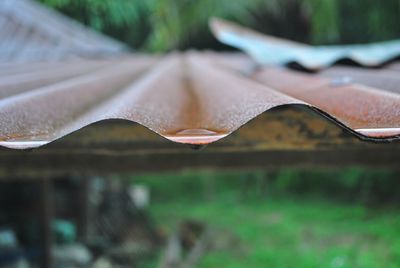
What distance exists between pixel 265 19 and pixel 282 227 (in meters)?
3.97

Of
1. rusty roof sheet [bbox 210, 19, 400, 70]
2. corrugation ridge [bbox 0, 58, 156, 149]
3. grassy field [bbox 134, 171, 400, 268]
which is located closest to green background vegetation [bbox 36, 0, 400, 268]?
grassy field [bbox 134, 171, 400, 268]

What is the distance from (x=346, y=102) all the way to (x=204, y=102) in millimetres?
374

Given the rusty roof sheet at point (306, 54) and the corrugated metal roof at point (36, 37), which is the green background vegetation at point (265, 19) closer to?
the corrugated metal roof at point (36, 37)

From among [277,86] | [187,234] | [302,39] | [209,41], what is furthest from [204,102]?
[209,41]

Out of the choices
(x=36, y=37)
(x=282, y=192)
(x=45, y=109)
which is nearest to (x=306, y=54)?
(x=45, y=109)

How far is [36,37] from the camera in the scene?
448 centimetres

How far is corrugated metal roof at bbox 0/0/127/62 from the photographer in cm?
396

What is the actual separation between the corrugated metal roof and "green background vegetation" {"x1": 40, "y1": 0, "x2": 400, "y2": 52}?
0.85 metres

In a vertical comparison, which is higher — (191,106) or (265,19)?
(265,19)

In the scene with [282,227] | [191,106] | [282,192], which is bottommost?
[282,192]

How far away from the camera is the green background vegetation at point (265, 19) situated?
6.92 metres

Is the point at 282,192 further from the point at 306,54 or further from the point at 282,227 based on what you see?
the point at 306,54

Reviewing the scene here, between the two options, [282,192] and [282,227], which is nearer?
[282,227]

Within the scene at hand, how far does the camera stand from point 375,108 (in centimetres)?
103
